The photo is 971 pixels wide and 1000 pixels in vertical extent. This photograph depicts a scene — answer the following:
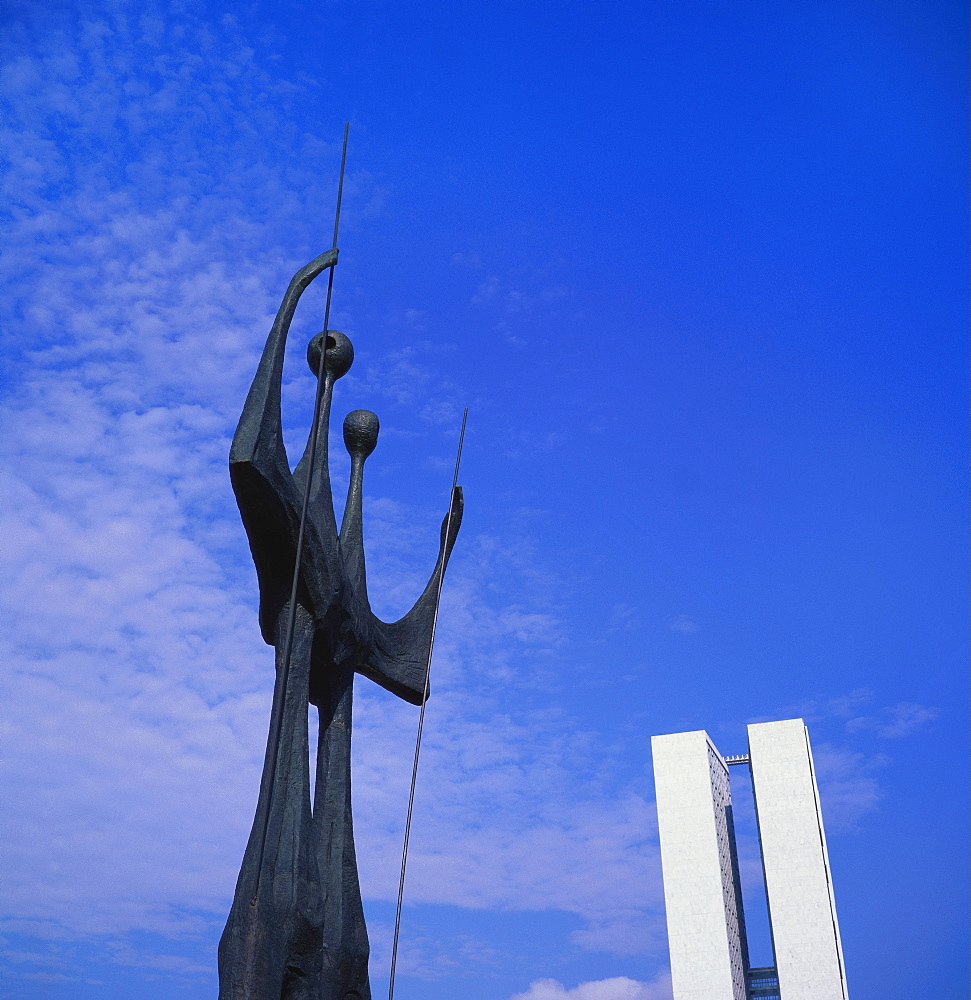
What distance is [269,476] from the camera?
5992mm

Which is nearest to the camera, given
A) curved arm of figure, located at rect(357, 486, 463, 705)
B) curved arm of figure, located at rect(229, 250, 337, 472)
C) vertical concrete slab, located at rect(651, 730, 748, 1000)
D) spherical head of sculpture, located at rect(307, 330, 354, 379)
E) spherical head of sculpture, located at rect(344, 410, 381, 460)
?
curved arm of figure, located at rect(229, 250, 337, 472)

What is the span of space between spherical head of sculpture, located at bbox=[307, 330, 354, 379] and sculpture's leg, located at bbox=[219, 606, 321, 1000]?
1946 millimetres

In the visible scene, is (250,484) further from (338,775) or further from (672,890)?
(672,890)

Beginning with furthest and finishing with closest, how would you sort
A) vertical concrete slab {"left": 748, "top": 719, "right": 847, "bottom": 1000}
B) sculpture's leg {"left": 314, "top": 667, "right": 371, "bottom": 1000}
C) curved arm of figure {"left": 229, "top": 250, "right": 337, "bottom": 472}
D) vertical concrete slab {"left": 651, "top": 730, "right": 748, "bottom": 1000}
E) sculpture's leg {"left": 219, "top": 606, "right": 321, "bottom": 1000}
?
vertical concrete slab {"left": 748, "top": 719, "right": 847, "bottom": 1000} → vertical concrete slab {"left": 651, "top": 730, "right": 748, "bottom": 1000} → sculpture's leg {"left": 314, "top": 667, "right": 371, "bottom": 1000} → curved arm of figure {"left": 229, "top": 250, "right": 337, "bottom": 472} → sculpture's leg {"left": 219, "top": 606, "right": 321, "bottom": 1000}

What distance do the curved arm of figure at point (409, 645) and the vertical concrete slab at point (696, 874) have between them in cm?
3408

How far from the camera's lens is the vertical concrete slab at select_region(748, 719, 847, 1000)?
37688mm

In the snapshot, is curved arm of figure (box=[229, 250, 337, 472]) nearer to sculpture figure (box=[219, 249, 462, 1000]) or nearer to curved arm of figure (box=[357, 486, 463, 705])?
sculpture figure (box=[219, 249, 462, 1000])

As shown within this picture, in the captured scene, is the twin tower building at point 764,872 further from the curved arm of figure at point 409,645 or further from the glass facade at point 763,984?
the curved arm of figure at point 409,645

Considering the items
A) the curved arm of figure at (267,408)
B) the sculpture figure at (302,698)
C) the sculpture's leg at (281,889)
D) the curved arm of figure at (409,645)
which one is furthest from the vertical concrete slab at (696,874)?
the curved arm of figure at (267,408)

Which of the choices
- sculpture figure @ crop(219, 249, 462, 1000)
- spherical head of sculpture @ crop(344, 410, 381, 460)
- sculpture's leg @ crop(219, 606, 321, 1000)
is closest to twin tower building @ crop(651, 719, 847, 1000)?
sculpture figure @ crop(219, 249, 462, 1000)

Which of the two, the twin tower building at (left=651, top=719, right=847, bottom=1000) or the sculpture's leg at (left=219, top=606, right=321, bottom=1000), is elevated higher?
the twin tower building at (left=651, top=719, right=847, bottom=1000)

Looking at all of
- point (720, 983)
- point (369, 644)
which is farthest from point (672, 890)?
point (369, 644)

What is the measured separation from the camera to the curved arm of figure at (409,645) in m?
7.43

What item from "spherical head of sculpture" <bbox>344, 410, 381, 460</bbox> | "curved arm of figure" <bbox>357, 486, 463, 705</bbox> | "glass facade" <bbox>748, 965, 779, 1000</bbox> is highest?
"glass facade" <bbox>748, 965, 779, 1000</bbox>
